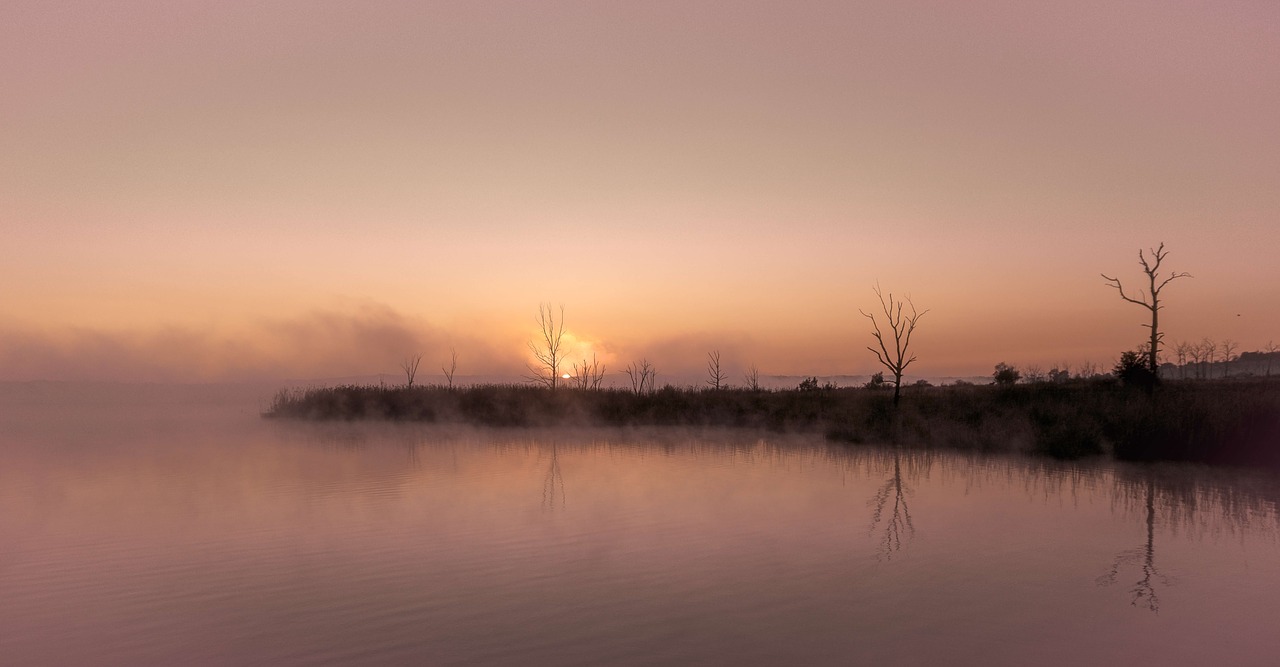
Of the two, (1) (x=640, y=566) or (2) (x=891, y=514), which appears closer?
(1) (x=640, y=566)

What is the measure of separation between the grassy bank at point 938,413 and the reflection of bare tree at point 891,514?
22.6 feet

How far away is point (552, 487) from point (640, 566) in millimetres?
5890

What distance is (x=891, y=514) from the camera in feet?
35.8

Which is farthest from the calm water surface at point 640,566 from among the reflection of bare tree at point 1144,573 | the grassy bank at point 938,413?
the grassy bank at point 938,413

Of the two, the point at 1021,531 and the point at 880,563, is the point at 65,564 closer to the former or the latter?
the point at 880,563

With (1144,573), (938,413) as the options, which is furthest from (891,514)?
(938,413)

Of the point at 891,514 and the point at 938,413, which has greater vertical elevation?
the point at 938,413

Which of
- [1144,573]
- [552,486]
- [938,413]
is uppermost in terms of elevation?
[938,413]

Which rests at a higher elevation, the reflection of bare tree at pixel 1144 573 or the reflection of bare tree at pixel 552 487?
the reflection of bare tree at pixel 1144 573

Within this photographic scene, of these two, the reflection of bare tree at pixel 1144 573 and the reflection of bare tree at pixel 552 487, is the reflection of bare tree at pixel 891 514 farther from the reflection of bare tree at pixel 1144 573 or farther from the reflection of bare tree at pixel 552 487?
the reflection of bare tree at pixel 552 487

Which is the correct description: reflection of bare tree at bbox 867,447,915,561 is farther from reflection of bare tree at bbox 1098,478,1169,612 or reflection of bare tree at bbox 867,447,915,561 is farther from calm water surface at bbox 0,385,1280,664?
reflection of bare tree at bbox 1098,478,1169,612

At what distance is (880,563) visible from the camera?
802cm

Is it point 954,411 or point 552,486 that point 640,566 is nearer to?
point 552,486

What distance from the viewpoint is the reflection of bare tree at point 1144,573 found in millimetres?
6750
